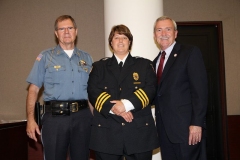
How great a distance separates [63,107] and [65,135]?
0.73 ft

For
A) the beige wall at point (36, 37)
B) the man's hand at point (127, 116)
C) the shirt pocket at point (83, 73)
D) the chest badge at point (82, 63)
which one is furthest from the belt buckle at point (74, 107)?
the beige wall at point (36, 37)

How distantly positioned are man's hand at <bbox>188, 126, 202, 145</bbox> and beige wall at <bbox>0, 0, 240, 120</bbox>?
2.63 meters

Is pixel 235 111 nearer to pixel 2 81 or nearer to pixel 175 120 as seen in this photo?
pixel 175 120

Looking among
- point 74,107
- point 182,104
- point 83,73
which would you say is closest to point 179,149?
point 182,104

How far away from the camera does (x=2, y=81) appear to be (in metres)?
4.23

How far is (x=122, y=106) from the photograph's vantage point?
1896 mm

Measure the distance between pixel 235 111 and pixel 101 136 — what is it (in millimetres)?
3184

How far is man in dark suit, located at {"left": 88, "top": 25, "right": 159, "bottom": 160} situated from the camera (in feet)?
6.30

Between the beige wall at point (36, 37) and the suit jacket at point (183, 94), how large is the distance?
2.40 metres

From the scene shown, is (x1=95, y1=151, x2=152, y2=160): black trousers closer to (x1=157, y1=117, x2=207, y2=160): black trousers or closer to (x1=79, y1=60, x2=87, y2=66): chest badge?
(x1=157, y1=117, x2=207, y2=160): black trousers

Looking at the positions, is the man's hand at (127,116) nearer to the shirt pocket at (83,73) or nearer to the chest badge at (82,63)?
the shirt pocket at (83,73)

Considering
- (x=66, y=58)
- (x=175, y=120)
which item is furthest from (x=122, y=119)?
(x=66, y=58)

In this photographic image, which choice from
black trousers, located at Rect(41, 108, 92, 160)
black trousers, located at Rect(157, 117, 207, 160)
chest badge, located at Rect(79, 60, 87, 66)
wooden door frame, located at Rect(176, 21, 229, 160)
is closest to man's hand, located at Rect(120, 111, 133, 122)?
black trousers, located at Rect(157, 117, 207, 160)

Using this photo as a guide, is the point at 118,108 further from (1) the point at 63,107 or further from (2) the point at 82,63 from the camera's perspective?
(2) the point at 82,63
